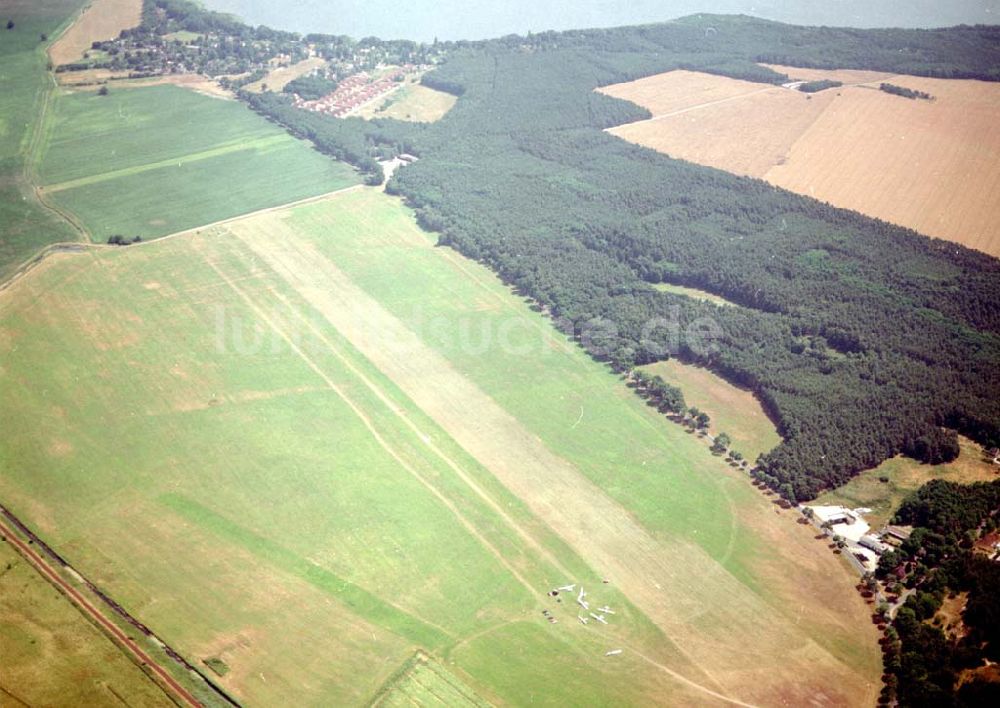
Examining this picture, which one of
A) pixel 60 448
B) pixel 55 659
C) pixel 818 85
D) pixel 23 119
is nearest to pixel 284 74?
pixel 23 119

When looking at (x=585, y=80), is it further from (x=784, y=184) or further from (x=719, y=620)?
(x=719, y=620)

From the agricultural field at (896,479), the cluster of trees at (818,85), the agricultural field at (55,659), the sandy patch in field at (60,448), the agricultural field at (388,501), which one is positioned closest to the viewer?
the agricultural field at (55,659)

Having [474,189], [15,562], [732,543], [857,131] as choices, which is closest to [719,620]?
[732,543]

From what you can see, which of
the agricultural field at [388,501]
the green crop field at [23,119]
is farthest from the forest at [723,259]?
the green crop field at [23,119]

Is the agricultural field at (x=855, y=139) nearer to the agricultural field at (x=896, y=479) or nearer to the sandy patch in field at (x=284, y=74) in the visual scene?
the agricultural field at (x=896, y=479)

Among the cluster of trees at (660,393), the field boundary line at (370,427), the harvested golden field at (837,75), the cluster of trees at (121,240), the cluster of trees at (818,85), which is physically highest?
the harvested golden field at (837,75)

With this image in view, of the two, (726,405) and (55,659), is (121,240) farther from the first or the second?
(726,405)
